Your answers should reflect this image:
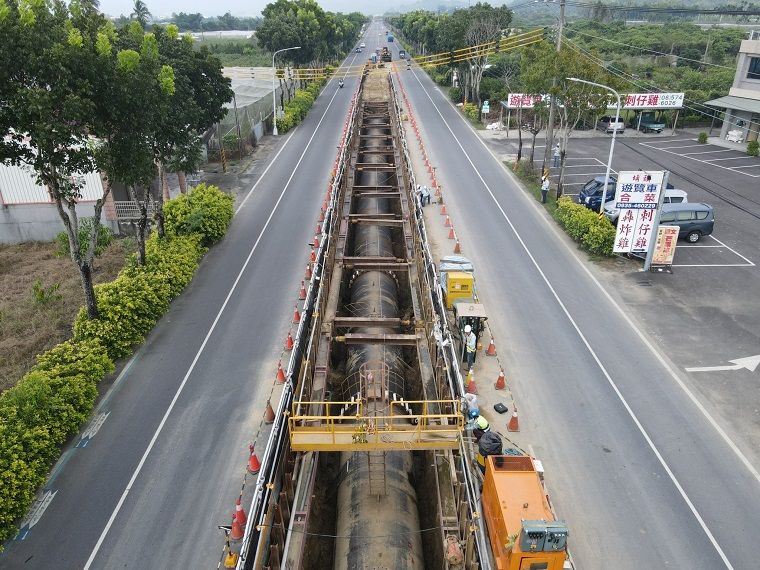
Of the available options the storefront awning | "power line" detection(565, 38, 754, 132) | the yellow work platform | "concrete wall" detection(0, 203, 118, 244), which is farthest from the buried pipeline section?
the storefront awning

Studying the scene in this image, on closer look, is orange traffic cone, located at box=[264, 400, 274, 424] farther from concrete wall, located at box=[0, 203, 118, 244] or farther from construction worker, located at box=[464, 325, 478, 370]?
concrete wall, located at box=[0, 203, 118, 244]

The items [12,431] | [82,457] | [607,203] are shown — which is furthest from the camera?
[607,203]

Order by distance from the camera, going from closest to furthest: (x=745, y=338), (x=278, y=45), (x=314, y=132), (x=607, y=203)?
1. (x=745, y=338)
2. (x=607, y=203)
3. (x=314, y=132)
4. (x=278, y=45)

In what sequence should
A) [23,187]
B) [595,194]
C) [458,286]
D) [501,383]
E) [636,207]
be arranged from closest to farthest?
[501,383], [458,286], [636,207], [23,187], [595,194]

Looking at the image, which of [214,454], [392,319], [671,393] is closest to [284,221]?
[392,319]

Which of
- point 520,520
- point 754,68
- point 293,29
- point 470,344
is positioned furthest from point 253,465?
point 293,29

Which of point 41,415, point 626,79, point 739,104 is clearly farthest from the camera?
point 626,79

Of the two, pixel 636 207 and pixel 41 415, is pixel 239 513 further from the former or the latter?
pixel 636 207

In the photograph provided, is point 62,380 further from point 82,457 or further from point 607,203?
point 607,203
